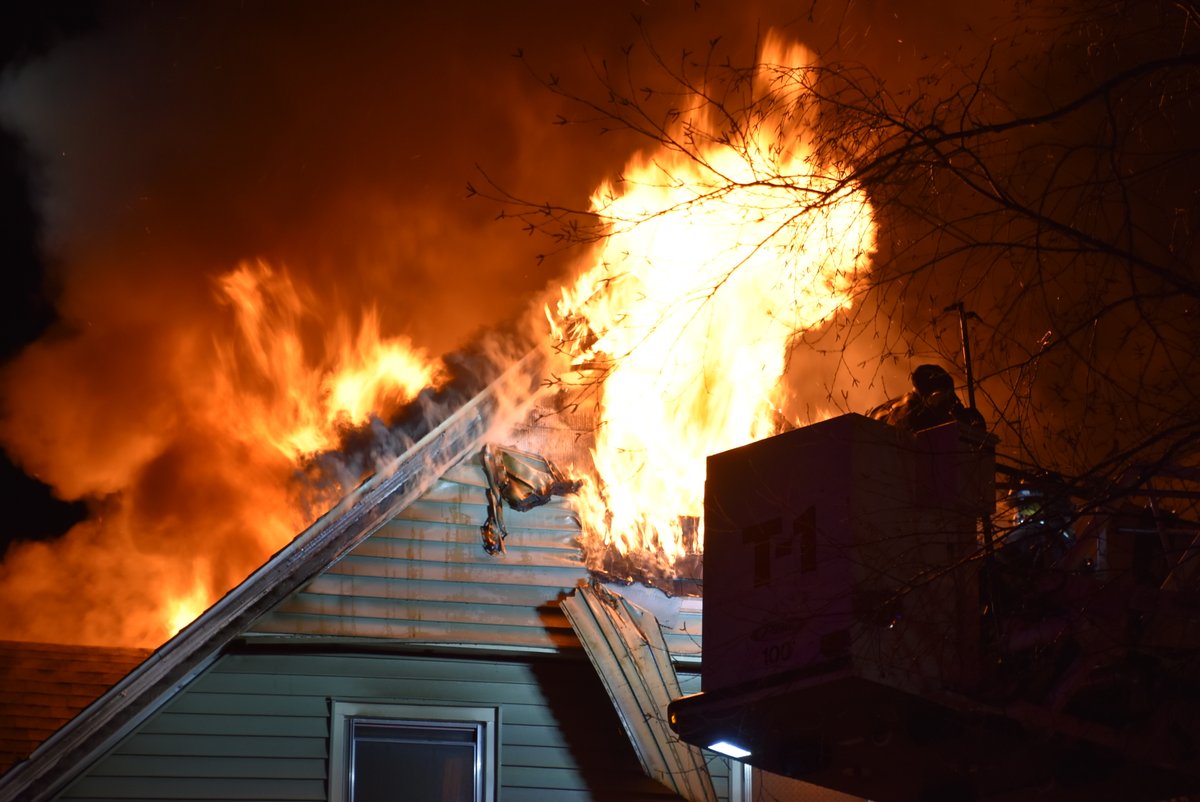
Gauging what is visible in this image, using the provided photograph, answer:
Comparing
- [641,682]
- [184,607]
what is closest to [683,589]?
[641,682]

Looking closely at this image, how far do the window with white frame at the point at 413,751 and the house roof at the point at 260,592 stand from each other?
0.98m

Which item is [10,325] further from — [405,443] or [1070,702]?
[1070,702]

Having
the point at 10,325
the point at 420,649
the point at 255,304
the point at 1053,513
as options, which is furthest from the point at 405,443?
the point at 10,325

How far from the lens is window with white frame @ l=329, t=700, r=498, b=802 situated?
34.4 ft

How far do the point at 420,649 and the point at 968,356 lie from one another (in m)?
4.62

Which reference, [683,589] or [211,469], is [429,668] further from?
[211,469]

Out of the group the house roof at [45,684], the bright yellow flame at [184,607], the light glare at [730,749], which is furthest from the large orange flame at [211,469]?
the light glare at [730,749]

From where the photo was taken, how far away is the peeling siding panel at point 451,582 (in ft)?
35.6

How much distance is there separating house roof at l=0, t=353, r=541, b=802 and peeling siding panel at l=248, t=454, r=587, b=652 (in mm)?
154

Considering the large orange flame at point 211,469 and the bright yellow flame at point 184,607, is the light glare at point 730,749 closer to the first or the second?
the large orange flame at point 211,469

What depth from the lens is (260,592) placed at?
34.1 ft

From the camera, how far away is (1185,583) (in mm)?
7371

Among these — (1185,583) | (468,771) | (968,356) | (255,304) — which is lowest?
(468,771)

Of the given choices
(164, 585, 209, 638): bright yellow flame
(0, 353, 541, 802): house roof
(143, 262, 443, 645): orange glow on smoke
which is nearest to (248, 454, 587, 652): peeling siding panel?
(0, 353, 541, 802): house roof
